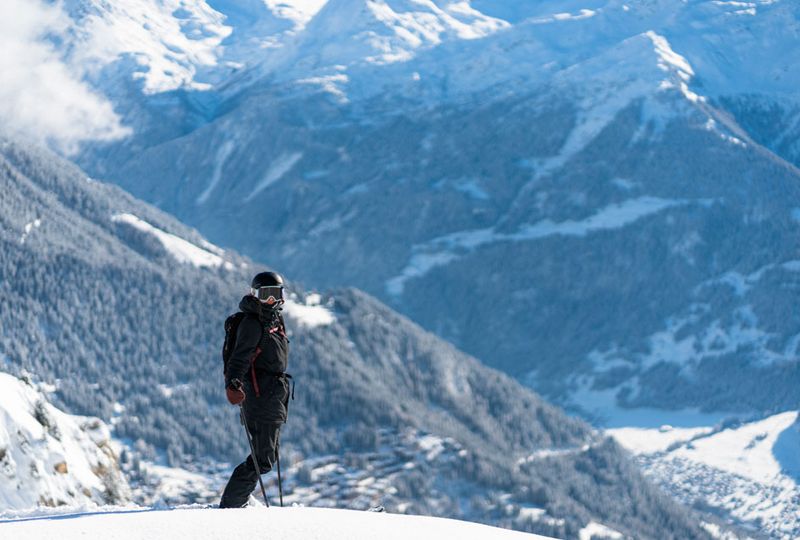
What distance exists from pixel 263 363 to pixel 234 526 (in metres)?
5.58

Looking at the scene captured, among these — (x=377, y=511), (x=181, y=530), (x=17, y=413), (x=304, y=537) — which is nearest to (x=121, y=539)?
(x=181, y=530)

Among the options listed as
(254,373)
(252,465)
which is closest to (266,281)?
(254,373)

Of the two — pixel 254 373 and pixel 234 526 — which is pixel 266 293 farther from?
pixel 234 526

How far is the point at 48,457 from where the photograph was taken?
78438 mm

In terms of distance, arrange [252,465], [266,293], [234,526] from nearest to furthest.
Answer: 1. [234,526]
2. [266,293]
3. [252,465]

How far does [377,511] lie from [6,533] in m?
12.5

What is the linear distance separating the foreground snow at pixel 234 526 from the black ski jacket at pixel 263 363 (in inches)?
115

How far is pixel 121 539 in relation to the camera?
32000mm

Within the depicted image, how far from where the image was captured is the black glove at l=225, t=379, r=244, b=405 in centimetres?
3563

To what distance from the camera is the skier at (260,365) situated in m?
36.7

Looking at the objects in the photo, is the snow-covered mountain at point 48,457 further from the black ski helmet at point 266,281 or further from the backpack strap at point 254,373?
the black ski helmet at point 266,281

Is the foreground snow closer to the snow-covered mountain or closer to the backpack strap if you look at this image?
the backpack strap

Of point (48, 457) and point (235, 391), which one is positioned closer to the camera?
point (235, 391)

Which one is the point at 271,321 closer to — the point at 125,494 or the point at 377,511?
the point at 377,511
